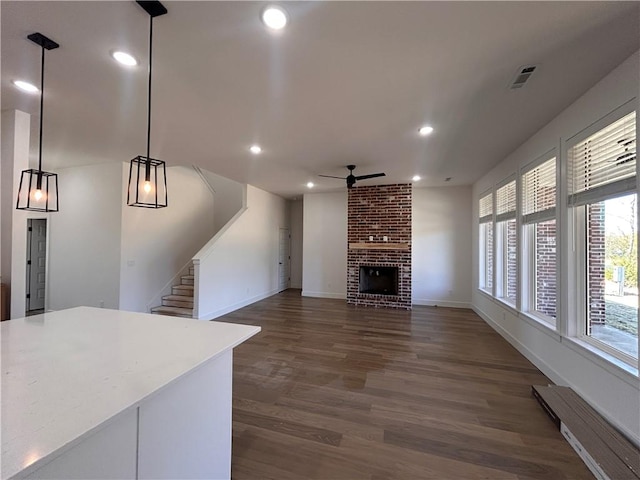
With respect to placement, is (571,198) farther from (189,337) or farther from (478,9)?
(189,337)

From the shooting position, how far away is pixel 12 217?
2781 mm

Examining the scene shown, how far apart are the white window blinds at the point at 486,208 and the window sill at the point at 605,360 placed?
2971 mm

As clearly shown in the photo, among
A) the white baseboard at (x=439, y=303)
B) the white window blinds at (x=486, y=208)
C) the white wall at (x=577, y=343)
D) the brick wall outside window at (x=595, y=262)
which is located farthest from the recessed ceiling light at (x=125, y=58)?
the white baseboard at (x=439, y=303)

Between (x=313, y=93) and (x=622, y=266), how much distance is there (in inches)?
118

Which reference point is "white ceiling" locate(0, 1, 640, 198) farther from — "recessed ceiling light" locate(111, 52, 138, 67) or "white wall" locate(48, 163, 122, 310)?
"white wall" locate(48, 163, 122, 310)

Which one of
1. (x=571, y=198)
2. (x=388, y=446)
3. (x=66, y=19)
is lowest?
(x=388, y=446)

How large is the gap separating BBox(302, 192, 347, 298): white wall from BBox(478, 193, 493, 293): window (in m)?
3.18

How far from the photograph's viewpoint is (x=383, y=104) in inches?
105

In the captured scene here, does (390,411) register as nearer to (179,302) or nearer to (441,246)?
(179,302)

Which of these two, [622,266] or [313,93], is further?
[313,93]

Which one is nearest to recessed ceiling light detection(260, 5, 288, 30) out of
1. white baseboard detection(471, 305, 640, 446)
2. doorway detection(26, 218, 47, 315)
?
white baseboard detection(471, 305, 640, 446)

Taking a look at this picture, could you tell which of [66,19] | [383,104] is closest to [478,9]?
[383,104]

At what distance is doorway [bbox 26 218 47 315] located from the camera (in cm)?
596

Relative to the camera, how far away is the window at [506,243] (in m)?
4.23
